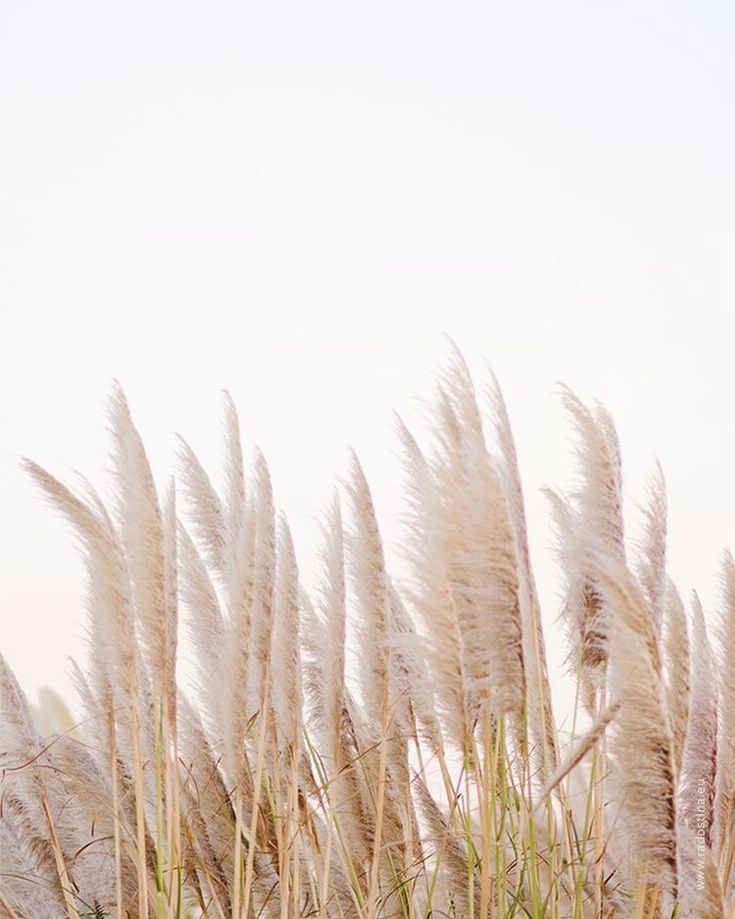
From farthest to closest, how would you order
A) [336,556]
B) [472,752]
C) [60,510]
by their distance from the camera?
1. [336,556]
2. [472,752]
3. [60,510]

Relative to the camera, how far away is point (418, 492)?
220cm

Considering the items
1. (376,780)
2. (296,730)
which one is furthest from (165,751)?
(376,780)

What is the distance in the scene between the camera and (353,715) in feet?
8.63

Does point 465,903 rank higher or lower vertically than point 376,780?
→ lower

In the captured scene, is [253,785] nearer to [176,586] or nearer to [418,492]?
[176,586]

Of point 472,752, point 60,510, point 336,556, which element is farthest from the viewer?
point 336,556

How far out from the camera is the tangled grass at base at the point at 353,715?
82.4 inches

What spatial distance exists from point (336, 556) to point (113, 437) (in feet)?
1.66

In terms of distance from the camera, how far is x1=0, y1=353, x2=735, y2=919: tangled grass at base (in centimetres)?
209

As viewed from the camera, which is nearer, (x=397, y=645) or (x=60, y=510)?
(x=60, y=510)

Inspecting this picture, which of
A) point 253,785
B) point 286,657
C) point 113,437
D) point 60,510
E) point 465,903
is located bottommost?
point 465,903

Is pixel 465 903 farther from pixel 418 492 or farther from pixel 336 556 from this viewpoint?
pixel 418 492

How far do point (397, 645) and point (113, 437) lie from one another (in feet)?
2.03

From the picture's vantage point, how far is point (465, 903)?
2.54m
